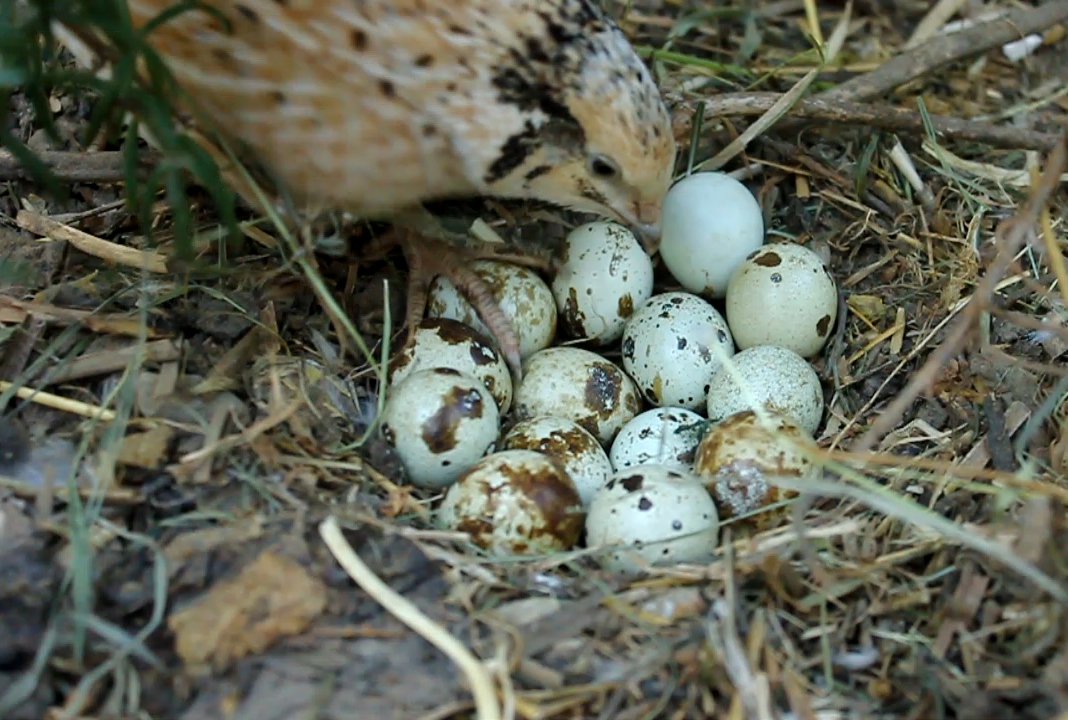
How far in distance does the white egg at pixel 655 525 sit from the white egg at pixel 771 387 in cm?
42

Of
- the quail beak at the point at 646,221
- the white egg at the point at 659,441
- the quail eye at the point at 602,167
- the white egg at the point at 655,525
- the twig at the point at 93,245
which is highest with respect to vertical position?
the quail eye at the point at 602,167

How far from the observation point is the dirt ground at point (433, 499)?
196 centimetres

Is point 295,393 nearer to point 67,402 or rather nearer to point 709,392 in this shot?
point 67,402

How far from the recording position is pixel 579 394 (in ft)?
9.04

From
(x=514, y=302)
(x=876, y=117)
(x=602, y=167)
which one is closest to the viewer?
(x=602, y=167)

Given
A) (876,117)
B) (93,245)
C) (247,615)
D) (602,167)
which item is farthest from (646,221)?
(93,245)

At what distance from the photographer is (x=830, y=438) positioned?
2.77 meters

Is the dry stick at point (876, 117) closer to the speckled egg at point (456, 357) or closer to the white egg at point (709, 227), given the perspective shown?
the white egg at point (709, 227)

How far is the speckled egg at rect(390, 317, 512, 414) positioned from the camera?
2695mm

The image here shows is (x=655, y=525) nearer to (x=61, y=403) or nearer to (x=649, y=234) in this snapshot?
(x=649, y=234)

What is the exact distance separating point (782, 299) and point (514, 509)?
0.97 m

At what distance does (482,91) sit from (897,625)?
4.58 ft

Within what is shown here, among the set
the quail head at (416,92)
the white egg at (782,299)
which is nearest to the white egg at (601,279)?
the white egg at (782,299)

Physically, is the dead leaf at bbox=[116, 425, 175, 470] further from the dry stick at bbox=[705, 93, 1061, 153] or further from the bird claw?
the dry stick at bbox=[705, 93, 1061, 153]
